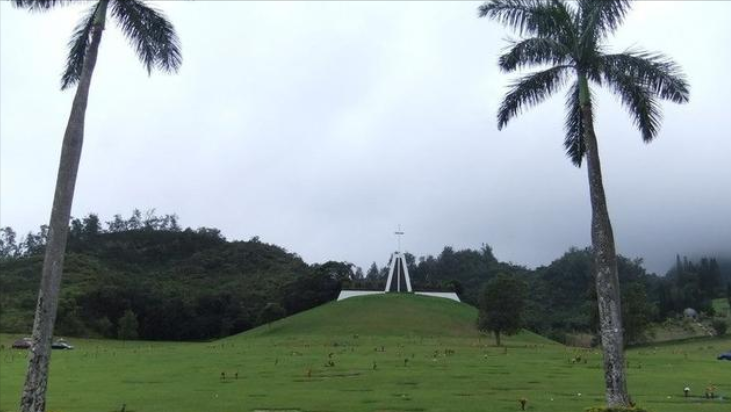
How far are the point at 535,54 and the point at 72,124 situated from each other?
1249 centimetres

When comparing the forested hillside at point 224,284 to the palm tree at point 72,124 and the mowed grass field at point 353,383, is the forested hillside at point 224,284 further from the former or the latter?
the palm tree at point 72,124

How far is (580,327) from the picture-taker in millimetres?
103750

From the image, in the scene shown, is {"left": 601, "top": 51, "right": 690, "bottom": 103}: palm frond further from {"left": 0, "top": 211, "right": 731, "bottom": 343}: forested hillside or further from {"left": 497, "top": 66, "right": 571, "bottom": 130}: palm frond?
{"left": 0, "top": 211, "right": 731, "bottom": 343}: forested hillside

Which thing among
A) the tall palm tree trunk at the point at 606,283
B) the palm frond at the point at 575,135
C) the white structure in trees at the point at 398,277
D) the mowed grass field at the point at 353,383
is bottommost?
the mowed grass field at the point at 353,383

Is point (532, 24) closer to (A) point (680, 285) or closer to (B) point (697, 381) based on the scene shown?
(B) point (697, 381)

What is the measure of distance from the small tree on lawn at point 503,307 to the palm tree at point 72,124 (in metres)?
43.8

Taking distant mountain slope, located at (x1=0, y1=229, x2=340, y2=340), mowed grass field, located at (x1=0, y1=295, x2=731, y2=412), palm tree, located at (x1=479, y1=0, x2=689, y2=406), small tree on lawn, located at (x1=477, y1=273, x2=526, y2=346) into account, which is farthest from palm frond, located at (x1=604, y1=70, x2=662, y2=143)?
distant mountain slope, located at (x1=0, y1=229, x2=340, y2=340)

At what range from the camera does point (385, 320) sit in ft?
261

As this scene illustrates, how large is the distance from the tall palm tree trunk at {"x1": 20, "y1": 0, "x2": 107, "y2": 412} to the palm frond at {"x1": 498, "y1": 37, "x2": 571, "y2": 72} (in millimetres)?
11303

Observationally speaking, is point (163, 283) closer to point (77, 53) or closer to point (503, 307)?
point (503, 307)

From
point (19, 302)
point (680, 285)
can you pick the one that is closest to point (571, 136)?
point (19, 302)

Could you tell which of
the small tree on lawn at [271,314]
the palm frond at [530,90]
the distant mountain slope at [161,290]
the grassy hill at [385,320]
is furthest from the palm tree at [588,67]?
the distant mountain slope at [161,290]

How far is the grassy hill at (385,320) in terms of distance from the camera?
72.4m

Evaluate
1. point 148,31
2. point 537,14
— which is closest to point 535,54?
point 537,14
